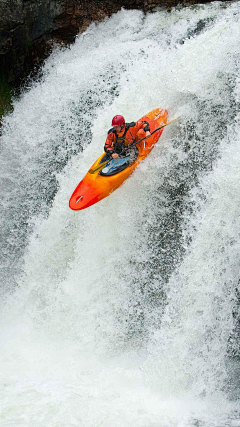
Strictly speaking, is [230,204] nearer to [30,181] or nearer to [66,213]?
[66,213]

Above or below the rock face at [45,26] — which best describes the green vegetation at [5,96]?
below

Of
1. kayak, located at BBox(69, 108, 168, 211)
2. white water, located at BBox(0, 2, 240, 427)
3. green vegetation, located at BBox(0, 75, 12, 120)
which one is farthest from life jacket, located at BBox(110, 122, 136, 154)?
green vegetation, located at BBox(0, 75, 12, 120)

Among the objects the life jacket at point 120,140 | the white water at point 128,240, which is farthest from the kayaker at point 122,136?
the white water at point 128,240

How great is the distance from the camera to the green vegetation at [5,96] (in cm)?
662

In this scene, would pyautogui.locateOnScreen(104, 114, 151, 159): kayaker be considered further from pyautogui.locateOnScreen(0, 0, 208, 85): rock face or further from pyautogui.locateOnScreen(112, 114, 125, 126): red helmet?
pyautogui.locateOnScreen(0, 0, 208, 85): rock face

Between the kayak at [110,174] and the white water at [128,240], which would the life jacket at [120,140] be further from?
the white water at [128,240]

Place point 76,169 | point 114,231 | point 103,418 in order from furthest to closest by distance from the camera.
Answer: point 76,169 < point 114,231 < point 103,418

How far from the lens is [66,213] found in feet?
19.3

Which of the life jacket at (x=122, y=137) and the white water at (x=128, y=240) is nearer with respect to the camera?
the white water at (x=128, y=240)

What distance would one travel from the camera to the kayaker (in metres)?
5.09

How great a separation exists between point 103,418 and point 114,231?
101 inches

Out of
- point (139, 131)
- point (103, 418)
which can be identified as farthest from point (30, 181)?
point (103, 418)

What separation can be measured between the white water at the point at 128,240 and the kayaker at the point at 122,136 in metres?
0.45

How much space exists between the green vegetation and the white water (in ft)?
0.54
